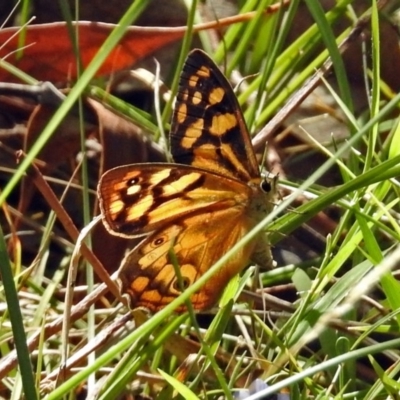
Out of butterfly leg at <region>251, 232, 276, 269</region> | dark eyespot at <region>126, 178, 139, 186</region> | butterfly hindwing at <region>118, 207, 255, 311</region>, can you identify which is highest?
dark eyespot at <region>126, 178, 139, 186</region>

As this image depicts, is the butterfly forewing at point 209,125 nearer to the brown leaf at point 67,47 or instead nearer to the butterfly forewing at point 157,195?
the butterfly forewing at point 157,195

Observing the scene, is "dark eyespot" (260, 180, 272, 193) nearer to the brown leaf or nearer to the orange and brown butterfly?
the orange and brown butterfly

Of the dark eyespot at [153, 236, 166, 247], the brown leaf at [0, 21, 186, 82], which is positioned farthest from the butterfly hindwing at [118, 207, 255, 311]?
the brown leaf at [0, 21, 186, 82]

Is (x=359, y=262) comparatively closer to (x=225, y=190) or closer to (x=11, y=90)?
(x=225, y=190)

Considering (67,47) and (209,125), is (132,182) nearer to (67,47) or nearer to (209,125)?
(209,125)

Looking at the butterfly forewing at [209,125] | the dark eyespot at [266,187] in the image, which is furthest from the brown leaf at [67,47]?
Result: the dark eyespot at [266,187]

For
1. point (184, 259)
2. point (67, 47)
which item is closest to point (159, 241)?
point (184, 259)

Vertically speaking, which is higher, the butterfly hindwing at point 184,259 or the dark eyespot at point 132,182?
the dark eyespot at point 132,182

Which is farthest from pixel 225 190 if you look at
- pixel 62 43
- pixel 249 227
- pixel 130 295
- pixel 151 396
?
pixel 62 43
